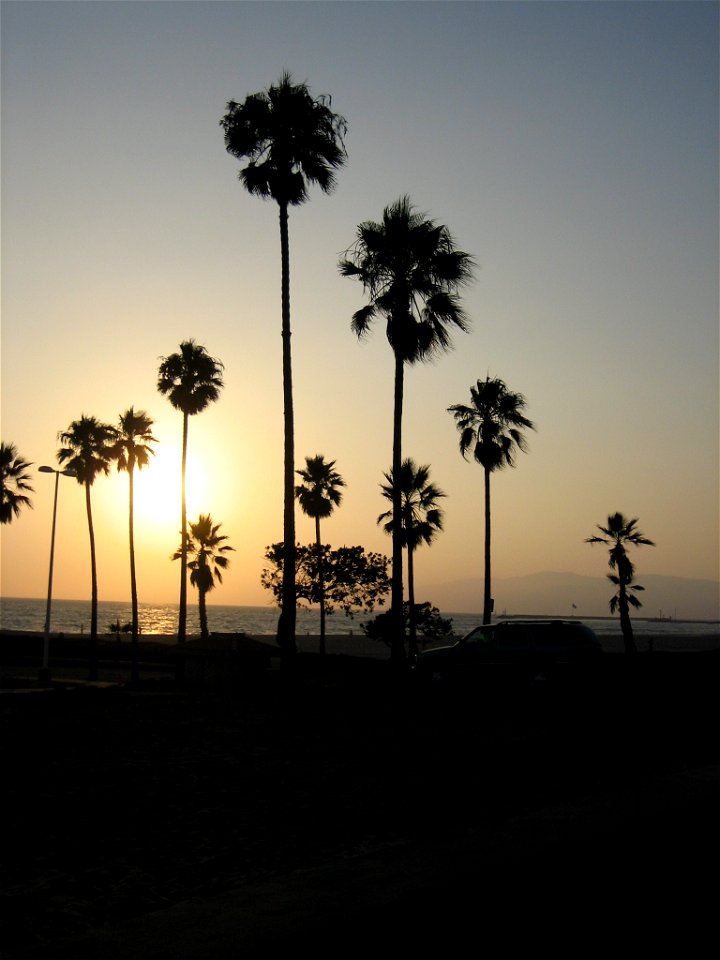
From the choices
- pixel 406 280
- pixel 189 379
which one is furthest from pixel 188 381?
pixel 406 280

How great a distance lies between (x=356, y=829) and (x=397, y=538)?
19.7 meters

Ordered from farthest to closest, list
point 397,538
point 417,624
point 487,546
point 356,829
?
point 417,624
point 487,546
point 397,538
point 356,829

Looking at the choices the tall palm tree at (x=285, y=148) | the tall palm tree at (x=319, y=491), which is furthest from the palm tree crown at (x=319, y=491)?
the tall palm tree at (x=285, y=148)

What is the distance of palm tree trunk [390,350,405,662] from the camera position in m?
28.4

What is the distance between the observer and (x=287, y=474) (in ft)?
80.3

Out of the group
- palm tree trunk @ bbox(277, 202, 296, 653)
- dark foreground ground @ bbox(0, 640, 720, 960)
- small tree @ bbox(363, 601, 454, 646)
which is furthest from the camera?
small tree @ bbox(363, 601, 454, 646)

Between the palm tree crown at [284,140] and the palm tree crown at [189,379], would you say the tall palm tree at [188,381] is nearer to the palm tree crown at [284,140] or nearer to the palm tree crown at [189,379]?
the palm tree crown at [189,379]

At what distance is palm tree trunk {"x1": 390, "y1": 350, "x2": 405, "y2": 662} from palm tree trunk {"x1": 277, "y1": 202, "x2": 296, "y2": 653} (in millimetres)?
4548

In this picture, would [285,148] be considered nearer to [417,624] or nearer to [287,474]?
[287,474]

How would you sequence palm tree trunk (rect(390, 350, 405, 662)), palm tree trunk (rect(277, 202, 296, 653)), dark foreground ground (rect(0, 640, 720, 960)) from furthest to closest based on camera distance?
palm tree trunk (rect(390, 350, 405, 662))
palm tree trunk (rect(277, 202, 296, 653))
dark foreground ground (rect(0, 640, 720, 960))

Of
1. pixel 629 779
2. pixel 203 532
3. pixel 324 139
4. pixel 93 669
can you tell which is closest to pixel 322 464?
pixel 203 532

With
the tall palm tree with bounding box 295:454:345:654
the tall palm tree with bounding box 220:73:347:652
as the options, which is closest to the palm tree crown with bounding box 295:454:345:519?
the tall palm tree with bounding box 295:454:345:654

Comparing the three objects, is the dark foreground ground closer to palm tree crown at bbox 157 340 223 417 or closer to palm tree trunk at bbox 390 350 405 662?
palm tree trunk at bbox 390 350 405 662

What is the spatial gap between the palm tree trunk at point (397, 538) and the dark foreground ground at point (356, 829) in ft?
29.5
